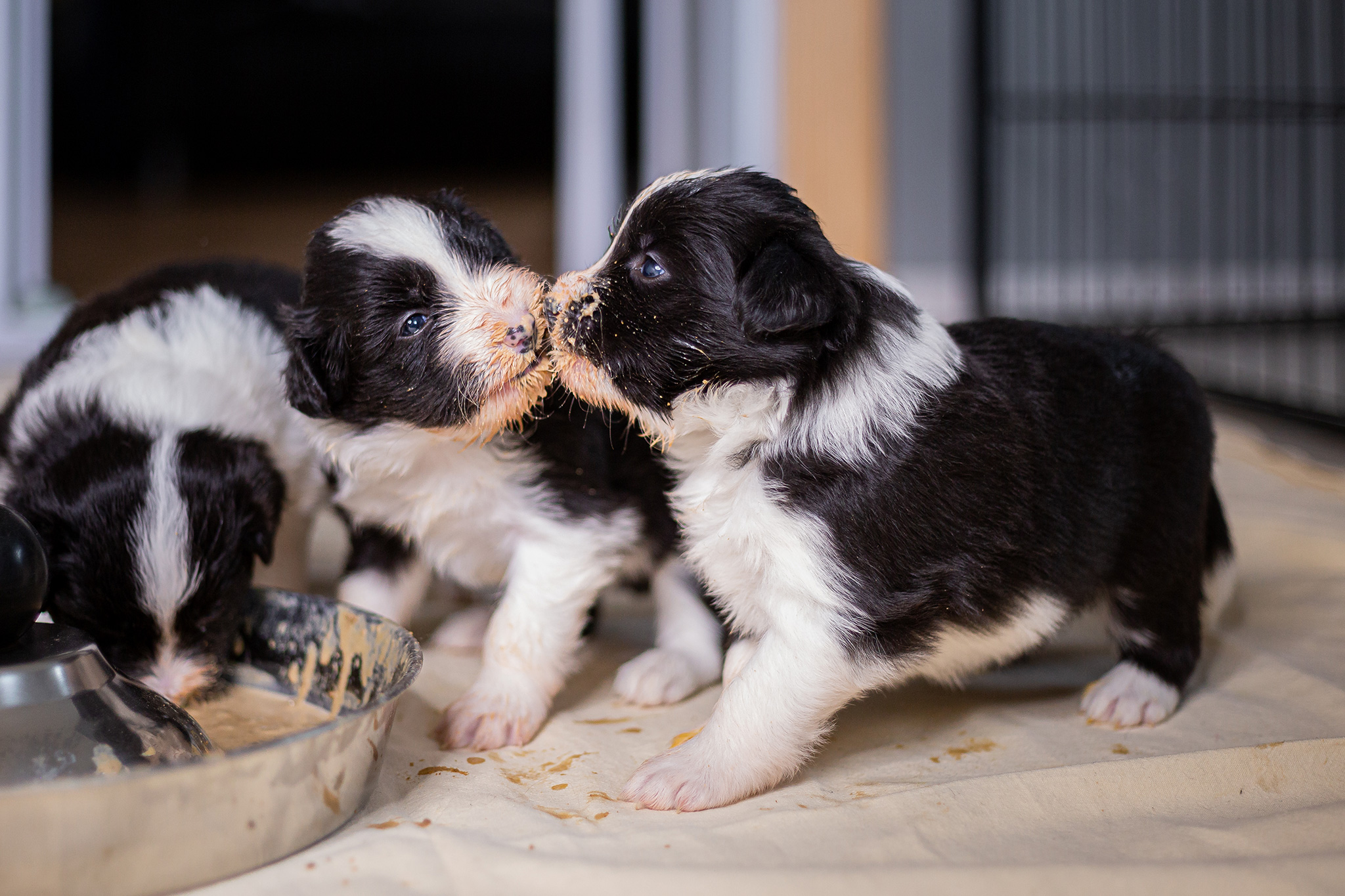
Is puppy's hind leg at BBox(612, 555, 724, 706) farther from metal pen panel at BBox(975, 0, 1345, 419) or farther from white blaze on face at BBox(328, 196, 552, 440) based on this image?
metal pen panel at BBox(975, 0, 1345, 419)

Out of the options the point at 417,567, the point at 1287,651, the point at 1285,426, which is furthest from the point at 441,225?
the point at 1285,426

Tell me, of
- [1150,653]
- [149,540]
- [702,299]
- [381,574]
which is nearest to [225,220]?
[381,574]

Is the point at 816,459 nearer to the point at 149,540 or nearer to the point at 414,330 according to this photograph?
the point at 414,330

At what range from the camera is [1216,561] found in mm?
2898

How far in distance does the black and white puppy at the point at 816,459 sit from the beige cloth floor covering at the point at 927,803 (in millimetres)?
168

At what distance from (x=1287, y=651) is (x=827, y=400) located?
1.51 m

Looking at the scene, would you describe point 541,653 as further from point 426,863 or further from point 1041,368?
point 1041,368

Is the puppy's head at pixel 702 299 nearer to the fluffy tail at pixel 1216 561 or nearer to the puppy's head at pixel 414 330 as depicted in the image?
the puppy's head at pixel 414 330

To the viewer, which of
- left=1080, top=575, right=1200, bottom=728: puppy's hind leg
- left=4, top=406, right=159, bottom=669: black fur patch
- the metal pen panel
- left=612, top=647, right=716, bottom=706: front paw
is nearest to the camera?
left=4, top=406, right=159, bottom=669: black fur patch

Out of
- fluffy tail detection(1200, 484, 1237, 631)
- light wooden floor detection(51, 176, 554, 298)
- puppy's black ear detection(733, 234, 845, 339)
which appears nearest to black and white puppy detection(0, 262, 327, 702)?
puppy's black ear detection(733, 234, 845, 339)

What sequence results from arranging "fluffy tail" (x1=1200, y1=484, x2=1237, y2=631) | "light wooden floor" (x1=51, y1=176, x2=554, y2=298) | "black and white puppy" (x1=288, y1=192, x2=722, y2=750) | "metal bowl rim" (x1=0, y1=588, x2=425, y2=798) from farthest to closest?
"light wooden floor" (x1=51, y1=176, x2=554, y2=298) → "fluffy tail" (x1=1200, y1=484, x2=1237, y2=631) → "black and white puppy" (x1=288, y1=192, x2=722, y2=750) → "metal bowl rim" (x1=0, y1=588, x2=425, y2=798)

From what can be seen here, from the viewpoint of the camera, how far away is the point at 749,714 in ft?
6.97

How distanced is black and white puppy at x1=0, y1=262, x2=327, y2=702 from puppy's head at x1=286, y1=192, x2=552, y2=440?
20 cm

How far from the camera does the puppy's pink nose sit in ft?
7.75
